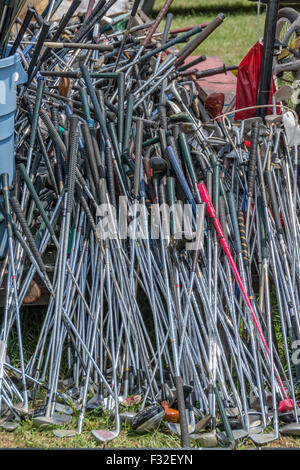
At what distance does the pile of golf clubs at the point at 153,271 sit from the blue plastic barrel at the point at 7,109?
11cm

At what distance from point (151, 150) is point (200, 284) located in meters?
0.96

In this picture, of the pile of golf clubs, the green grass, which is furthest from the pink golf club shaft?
the green grass

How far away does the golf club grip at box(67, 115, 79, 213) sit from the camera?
366 centimetres

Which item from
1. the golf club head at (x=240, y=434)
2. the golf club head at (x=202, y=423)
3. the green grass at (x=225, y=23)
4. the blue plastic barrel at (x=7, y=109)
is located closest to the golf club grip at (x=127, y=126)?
the blue plastic barrel at (x=7, y=109)

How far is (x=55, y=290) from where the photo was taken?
3611mm

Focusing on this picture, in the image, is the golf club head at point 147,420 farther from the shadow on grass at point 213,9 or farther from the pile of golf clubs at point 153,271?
the shadow on grass at point 213,9

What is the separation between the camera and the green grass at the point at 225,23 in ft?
36.4

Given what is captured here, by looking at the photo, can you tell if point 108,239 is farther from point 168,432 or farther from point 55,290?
point 168,432

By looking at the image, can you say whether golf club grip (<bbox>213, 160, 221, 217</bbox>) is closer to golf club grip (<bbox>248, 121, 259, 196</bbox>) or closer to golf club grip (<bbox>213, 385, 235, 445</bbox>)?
golf club grip (<bbox>248, 121, 259, 196</bbox>)

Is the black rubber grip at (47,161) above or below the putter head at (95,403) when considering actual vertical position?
above

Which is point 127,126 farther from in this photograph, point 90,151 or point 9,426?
point 9,426

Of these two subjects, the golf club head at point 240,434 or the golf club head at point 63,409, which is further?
the golf club head at point 63,409

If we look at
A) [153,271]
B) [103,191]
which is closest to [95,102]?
[103,191]

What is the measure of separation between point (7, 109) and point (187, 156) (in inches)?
39.9
